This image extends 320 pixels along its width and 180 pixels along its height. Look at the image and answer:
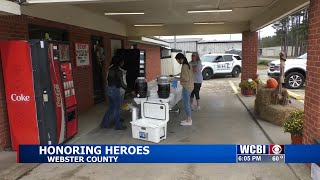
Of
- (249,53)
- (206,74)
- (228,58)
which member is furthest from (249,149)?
(228,58)

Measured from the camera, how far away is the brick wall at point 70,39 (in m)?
5.47

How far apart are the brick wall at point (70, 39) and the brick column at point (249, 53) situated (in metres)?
4.92

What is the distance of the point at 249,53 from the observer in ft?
42.0

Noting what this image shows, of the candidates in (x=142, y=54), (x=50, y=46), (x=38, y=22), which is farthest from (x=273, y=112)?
(x=142, y=54)

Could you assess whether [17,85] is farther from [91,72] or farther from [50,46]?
[91,72]

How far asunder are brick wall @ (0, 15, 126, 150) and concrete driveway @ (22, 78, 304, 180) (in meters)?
1.04

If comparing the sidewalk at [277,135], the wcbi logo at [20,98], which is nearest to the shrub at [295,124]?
the sidewalk at [277,135]

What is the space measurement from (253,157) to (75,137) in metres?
4.40

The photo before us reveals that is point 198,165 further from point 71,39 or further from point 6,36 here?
point 71,39

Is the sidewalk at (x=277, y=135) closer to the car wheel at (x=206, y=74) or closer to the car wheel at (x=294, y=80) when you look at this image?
the car wheel at (x=294, y=80)

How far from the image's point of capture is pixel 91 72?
377 inches

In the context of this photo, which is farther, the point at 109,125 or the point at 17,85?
the point at 109,125

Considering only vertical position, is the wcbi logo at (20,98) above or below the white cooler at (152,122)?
above

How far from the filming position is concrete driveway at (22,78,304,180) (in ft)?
15.0
